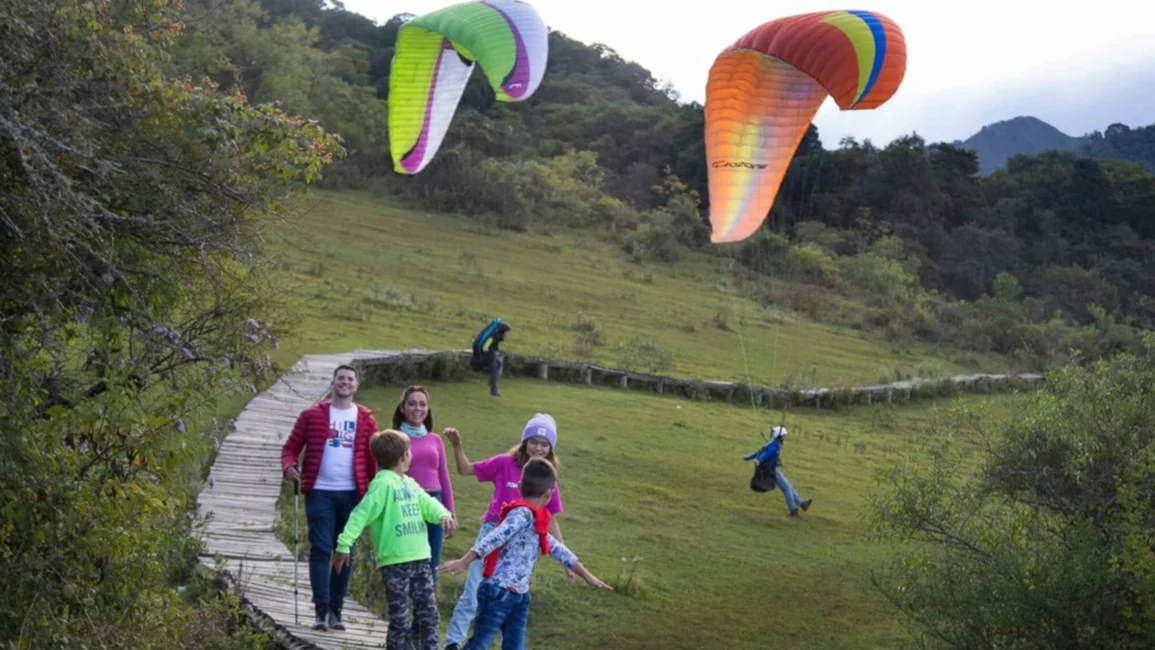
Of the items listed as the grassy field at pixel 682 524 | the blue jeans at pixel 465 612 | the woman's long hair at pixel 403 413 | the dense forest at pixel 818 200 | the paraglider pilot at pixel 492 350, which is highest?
the dense forest at pixel 818 200

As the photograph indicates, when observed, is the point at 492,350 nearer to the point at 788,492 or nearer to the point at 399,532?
the point at 788,492

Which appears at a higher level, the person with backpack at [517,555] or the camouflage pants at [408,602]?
the person with backpack at [517,555]

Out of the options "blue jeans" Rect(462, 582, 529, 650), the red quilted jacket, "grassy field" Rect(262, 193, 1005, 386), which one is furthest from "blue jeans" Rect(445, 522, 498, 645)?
"grassy field" Rect(262, 193, 1005, 386)

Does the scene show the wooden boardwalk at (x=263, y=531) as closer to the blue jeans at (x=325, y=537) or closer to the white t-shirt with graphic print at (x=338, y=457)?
the blue jeans at (x=325, y=537)

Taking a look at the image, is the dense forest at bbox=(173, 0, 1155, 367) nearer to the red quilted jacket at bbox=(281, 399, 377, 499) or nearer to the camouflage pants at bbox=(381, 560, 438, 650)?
the red quilted jacket at bbox=(281, 399, 377, 499)

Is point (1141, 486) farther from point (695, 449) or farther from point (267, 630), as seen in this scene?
point (695, 449)

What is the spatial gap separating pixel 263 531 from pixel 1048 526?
6.26 metres

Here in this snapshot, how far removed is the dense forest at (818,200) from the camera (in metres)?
44.2

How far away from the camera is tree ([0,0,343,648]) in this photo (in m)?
5.17

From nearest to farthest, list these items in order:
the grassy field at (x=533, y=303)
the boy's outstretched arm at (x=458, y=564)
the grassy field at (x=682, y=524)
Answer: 1. the boy's outstretched arm at (x=458, y=564)
2. the grassy field at (x=682, y=524)
3. the grassy field at (x=533, y=303)

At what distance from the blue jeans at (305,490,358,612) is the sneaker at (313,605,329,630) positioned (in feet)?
0.07

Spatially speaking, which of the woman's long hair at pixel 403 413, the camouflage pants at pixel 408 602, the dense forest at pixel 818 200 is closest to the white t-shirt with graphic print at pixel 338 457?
the woman's long hair at pixel 403 413

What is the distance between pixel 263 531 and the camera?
10078 millimetres

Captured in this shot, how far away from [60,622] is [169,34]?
416 centimetres
